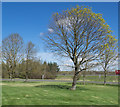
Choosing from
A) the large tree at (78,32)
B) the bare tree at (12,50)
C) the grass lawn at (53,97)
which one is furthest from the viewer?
the bare tree at (12,50)

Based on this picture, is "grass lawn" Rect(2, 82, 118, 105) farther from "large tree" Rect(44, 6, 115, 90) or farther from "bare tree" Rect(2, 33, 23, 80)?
"bare tree" Rect(2, 33, 23, 80)

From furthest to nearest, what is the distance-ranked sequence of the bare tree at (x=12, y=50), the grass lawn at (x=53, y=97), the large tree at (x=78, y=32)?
the bare tree at (x=12, y=50) → the large tree at (x=78, y=32) → the grass lawn at (x=53, y=97)

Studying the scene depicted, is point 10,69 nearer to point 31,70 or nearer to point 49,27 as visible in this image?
point 31,70

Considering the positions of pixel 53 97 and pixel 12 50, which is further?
pixel 12 50

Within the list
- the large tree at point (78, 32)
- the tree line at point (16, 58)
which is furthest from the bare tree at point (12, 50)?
the large tree at point (78, 32)

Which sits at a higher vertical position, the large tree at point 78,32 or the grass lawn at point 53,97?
the large tree at point 78,32

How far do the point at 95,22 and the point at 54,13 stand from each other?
15.7ft

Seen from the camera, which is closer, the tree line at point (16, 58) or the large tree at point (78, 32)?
the large tree at point (78, 32)

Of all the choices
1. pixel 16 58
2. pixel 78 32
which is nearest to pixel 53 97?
pixel 78 32

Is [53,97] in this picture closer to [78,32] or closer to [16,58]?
[78,32]

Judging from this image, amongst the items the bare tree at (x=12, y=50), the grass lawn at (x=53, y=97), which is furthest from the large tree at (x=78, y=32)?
the bare tree at (x=12, y=50)

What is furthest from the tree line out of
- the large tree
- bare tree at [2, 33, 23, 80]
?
the large tree

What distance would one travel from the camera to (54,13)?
16094mm

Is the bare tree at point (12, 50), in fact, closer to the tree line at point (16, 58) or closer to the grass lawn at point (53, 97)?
the tree line at point (16, 58)
